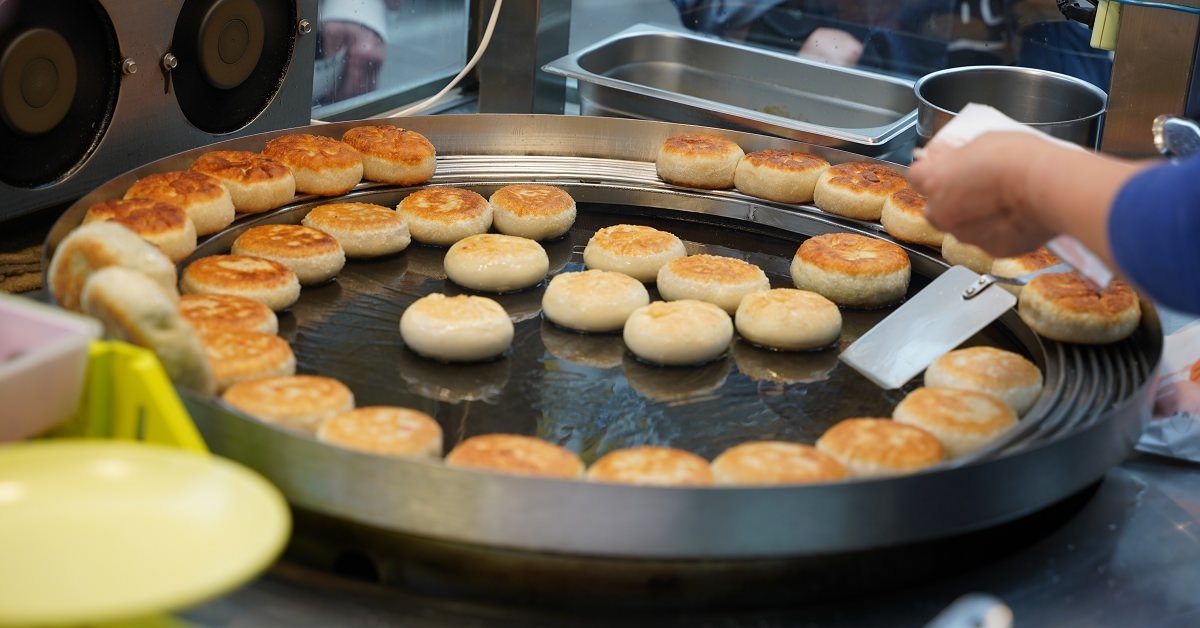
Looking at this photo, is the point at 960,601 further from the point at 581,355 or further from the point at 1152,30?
the point at 1152,30

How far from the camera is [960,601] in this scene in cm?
155

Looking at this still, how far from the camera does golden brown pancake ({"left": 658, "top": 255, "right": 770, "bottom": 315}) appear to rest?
248 cm

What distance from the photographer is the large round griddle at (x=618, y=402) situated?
1517 millimetres

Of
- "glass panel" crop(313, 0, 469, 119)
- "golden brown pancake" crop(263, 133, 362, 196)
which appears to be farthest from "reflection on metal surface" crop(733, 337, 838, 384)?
"glass panel" crop(313, 0, 469, 119)

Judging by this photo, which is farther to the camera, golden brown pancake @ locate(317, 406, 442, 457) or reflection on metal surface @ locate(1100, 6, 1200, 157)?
reflection on metal surface @ locate(1100, 6, 1200, 157)

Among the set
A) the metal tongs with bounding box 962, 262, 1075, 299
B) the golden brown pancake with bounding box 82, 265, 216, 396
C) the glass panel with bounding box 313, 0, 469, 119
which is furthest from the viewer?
the glass panel with bounding box 313, 0, 469, 119

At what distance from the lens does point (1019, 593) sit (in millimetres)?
1730

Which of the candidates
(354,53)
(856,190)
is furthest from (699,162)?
(354,53)

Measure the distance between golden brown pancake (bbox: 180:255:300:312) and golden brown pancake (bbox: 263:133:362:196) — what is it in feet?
1.22

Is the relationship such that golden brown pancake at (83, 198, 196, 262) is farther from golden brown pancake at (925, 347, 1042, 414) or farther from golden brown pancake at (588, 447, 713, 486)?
golden brown pancake at (925, 347, 1042, 414)

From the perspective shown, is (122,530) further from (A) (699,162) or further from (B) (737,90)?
(B) (737,90)

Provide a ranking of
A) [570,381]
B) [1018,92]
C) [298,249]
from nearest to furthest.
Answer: [570,381], [298,249], [1018,92]

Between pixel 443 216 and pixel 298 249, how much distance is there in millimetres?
367

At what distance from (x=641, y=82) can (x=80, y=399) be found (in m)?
2.66
